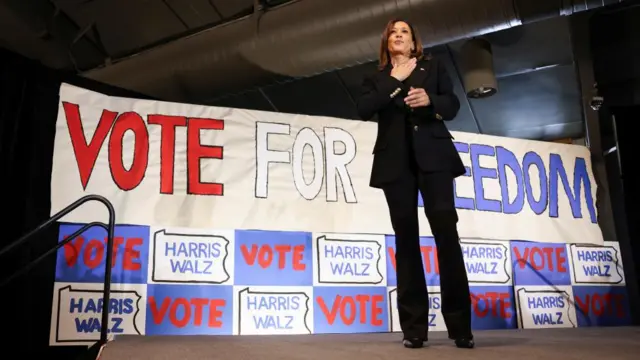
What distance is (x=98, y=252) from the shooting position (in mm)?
2566

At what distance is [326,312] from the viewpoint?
2.77 metres

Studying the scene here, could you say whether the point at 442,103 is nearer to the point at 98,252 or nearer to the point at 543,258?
the point at 98,252

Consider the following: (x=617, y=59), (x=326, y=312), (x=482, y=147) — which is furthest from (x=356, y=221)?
(x=617, y=59)

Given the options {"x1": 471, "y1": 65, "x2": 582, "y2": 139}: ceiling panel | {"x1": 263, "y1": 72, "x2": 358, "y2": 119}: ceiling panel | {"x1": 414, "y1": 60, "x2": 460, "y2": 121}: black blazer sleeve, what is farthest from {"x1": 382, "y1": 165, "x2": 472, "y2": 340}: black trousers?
{"x1": 471, "y1": 65, "x2": 582, "y2": 139}: ceiling panel

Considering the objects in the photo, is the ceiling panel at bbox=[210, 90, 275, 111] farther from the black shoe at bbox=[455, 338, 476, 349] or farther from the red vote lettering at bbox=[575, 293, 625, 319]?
the black shoe at bbox=[455, 338, 476, 349]

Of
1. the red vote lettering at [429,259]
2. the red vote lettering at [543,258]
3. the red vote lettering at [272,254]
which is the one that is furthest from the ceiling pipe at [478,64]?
the red vote lettering at [272,254]

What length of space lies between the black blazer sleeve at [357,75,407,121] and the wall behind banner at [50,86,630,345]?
1.21m

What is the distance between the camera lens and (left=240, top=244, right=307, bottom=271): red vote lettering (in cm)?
273

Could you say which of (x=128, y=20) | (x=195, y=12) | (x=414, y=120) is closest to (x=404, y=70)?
(x=414, y=120)

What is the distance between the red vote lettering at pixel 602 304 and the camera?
3240mm

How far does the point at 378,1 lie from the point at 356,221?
50.2 inches

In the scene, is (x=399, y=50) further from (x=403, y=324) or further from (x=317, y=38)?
(x=317, y=38)

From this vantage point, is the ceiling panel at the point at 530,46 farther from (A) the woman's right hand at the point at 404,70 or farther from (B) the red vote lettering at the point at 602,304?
(A) the woman's right hand at the point at 404,70

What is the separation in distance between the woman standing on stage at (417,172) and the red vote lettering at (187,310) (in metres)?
1.24
